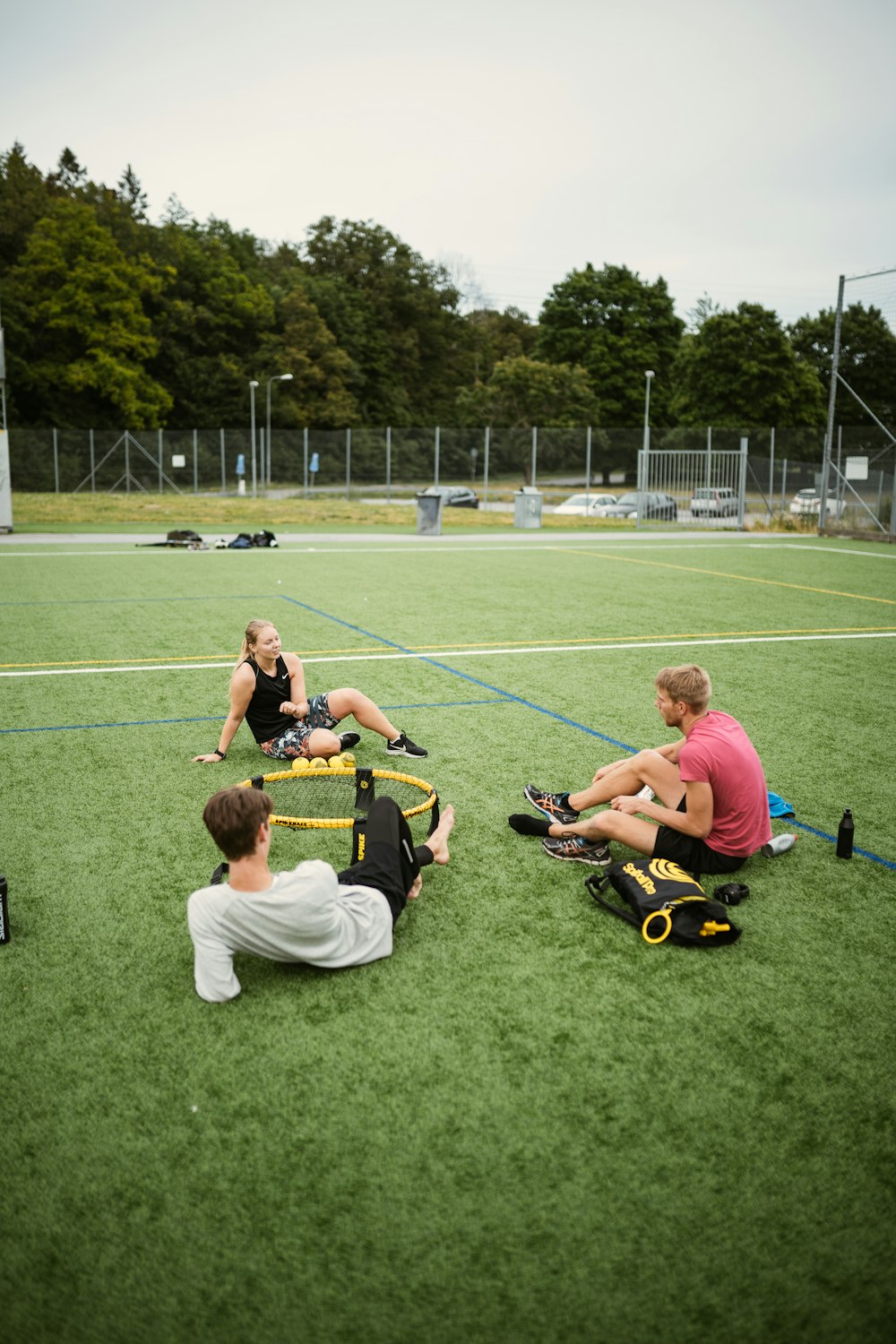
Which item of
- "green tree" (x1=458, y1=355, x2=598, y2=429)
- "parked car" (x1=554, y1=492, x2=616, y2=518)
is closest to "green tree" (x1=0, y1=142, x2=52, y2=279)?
"green tree" (x1=458, y1=355, x2=598, y2=429)

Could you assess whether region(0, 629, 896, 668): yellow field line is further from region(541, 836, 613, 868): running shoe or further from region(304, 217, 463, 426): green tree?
region(304, 217, 463, 426): green tree

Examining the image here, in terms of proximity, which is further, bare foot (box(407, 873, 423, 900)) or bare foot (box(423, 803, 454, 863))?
bare foot (box(423, 803, 454, 863))

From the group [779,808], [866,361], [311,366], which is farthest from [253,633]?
[866,361]

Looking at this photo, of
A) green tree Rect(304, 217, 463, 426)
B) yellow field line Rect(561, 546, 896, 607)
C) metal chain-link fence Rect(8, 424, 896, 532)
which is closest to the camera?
yellow field line Rect(561, 546, 896, 607)

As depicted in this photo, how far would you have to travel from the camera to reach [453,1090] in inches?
144

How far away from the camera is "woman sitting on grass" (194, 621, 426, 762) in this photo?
289 inches

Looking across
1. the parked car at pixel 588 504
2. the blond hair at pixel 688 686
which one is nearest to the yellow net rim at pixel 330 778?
the blond hair at pixel 688 686

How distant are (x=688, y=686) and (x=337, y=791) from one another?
8.04 feet

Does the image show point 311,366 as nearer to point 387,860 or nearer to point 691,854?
point 691,854

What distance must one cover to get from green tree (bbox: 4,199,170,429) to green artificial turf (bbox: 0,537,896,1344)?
186 ft

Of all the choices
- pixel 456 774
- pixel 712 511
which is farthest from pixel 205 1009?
pixel 712 511

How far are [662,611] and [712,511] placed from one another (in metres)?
24.5

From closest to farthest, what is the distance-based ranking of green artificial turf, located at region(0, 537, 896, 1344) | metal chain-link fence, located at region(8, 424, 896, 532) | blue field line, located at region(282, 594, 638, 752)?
1. green artificial turf, located at region(0, 537, 896, 1344)
2. blue field line, located at region(282, 594, 638, 752)
3. metal chain-link fence, located at region(8, 424, 896, 532)

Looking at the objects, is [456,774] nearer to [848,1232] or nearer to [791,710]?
[791,710]
